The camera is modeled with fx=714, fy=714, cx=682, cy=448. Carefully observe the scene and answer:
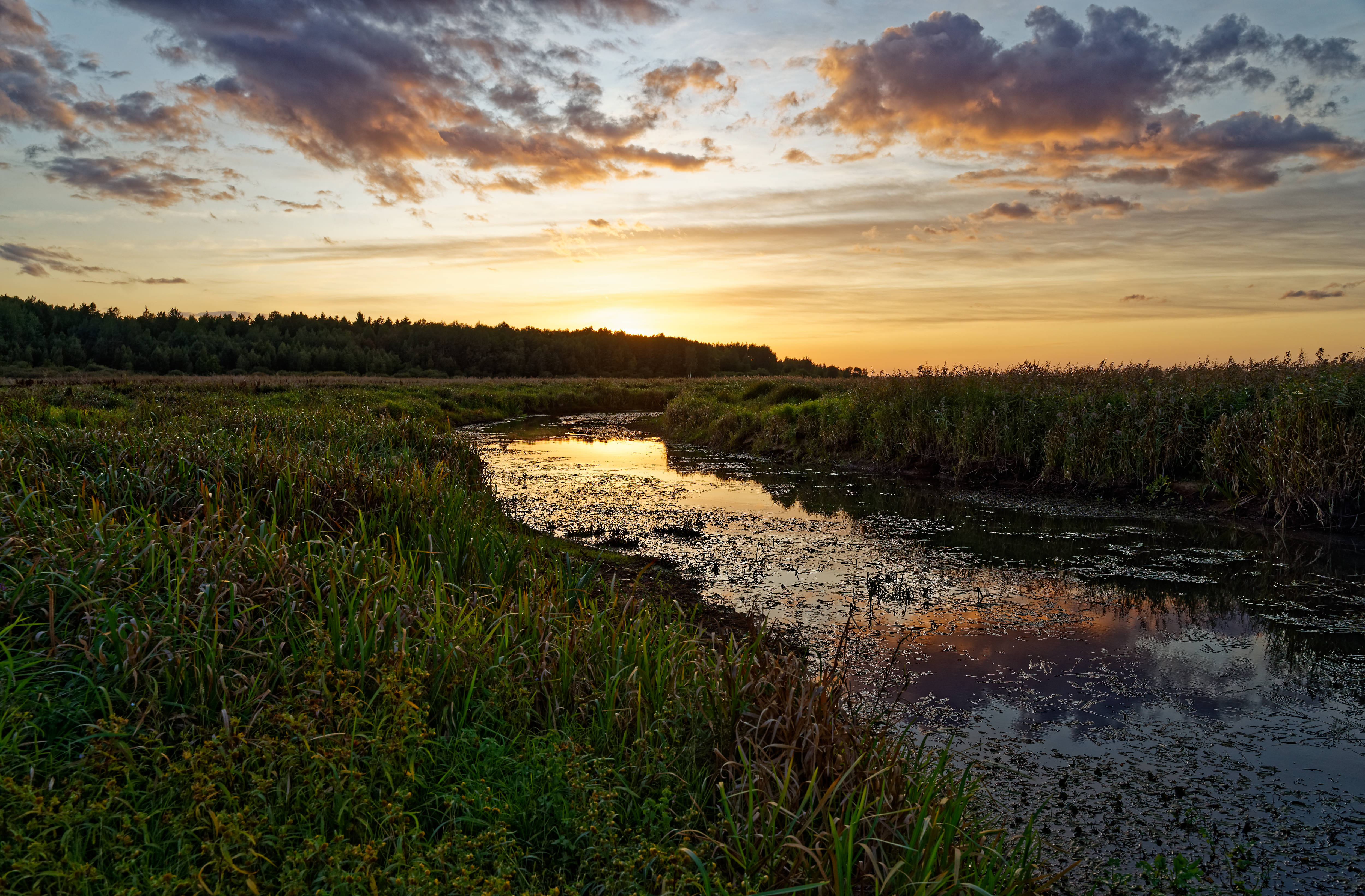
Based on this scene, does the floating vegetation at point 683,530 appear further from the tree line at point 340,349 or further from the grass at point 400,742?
the tree line at point 340,349

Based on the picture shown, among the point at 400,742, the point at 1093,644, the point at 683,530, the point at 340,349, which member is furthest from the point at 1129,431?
the point at 340,349

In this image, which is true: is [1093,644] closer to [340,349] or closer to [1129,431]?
[1129,431]

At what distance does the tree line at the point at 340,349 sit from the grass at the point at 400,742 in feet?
243

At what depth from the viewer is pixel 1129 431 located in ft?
45.2

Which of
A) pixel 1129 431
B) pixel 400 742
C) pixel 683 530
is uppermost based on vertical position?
pixel 1129 431

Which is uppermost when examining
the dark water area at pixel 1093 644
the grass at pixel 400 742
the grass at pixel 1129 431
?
the grass at pixel 1129 431

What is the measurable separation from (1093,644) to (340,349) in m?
107

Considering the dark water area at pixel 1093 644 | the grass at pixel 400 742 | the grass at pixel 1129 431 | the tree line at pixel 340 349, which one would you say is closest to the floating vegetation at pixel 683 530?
the dark water area at pixel 1093 644

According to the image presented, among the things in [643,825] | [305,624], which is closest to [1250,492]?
[643,825]

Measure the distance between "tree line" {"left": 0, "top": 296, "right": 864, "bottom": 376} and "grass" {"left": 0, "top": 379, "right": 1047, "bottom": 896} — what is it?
74.0m

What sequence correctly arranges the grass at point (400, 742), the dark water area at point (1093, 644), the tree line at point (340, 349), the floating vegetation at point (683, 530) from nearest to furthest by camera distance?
the grass at point (400, 742) → the dark water area at point (1093, 644) → the floating vegetation at point (683, 530) → the tree line at point (340, 349)

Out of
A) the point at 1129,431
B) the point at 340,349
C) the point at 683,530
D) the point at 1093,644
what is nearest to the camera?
the point at 1093,644

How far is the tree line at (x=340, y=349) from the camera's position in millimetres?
77375

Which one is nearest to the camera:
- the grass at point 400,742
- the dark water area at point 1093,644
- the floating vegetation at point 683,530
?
the grass at point 400,742
